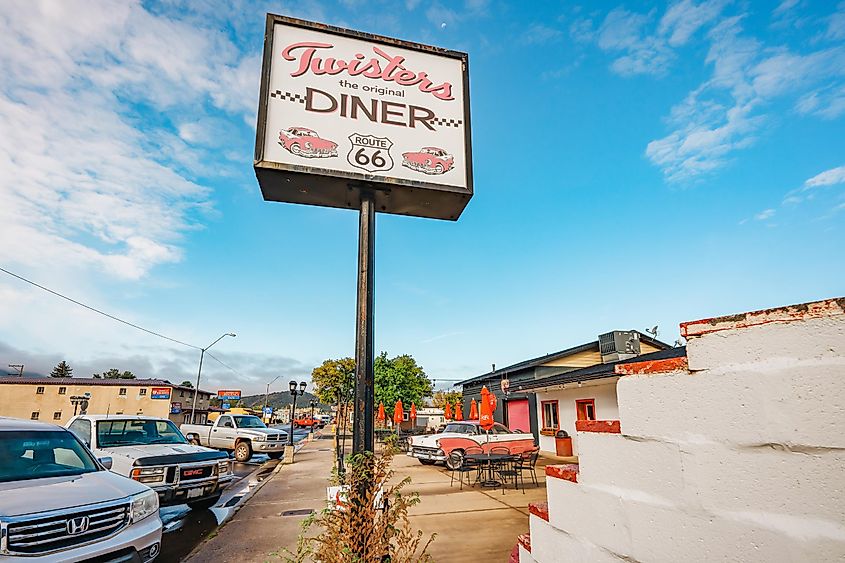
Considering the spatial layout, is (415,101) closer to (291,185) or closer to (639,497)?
(291,185)

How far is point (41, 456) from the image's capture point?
537cm

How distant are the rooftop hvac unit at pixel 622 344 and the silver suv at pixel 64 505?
16408mm

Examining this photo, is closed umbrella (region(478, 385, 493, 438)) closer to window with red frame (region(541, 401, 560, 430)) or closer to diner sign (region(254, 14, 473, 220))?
window with red frame (region(541, 401, 560, 430))

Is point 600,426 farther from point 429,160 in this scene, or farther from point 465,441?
point 465,441

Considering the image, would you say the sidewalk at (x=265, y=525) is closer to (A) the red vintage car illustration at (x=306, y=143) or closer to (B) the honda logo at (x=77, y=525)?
(B) the honda logo at (x=77, y=525)

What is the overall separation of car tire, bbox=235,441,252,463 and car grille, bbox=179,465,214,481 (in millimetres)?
10411

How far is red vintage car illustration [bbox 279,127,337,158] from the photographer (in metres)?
4.64

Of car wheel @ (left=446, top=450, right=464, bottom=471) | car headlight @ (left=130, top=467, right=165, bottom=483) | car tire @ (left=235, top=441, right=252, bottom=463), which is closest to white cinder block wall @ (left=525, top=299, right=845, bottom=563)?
car headlight @ (left=130, top=467, right=165, bottom=483)

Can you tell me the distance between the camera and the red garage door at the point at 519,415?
67.6 feet

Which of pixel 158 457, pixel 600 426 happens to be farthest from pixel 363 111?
pixel 158 457

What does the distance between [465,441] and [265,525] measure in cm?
764

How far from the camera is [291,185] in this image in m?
4.76

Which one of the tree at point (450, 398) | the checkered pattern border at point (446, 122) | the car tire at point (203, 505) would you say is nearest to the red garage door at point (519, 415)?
the car tire at point (203, 505)

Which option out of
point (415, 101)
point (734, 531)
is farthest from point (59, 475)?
point (734, 531)
